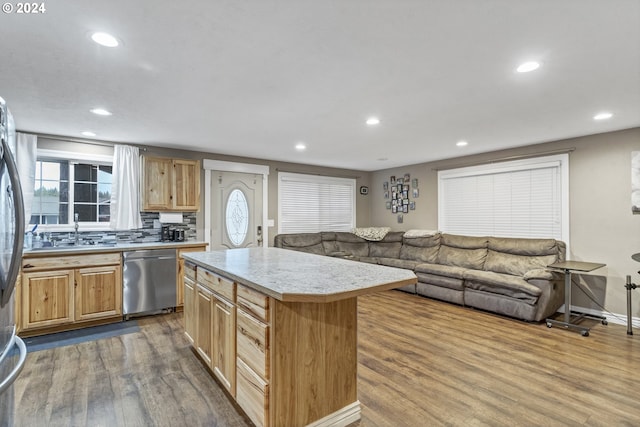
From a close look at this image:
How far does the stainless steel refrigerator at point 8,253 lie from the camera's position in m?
1.25

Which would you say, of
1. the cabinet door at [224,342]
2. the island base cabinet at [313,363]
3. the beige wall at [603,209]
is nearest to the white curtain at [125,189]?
the beige wall at [603,209]

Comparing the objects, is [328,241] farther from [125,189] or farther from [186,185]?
[125,189]

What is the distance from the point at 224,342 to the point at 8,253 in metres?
1.31

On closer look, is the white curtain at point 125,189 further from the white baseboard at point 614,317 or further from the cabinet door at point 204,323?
the white baseboard at point 614,317

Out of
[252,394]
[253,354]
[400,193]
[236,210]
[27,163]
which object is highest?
[27,163]

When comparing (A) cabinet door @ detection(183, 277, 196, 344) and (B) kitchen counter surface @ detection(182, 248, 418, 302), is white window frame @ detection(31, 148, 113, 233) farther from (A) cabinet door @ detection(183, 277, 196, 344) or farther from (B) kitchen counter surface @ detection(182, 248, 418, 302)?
(B) kitchen counter surface @ detection(182, 248, 418, 302)

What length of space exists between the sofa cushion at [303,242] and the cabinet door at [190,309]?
106 inches

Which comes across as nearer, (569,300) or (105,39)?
(105,39)

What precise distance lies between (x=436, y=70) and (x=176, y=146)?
12.3 feet

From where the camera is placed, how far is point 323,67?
2.14 metres

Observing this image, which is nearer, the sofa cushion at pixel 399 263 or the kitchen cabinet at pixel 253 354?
the kitchen cabinet at pixel 253 354

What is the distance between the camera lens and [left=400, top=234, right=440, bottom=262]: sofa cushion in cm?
546

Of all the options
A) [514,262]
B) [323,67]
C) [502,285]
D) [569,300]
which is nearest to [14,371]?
[323,67]

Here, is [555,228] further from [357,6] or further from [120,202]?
[120,202]
